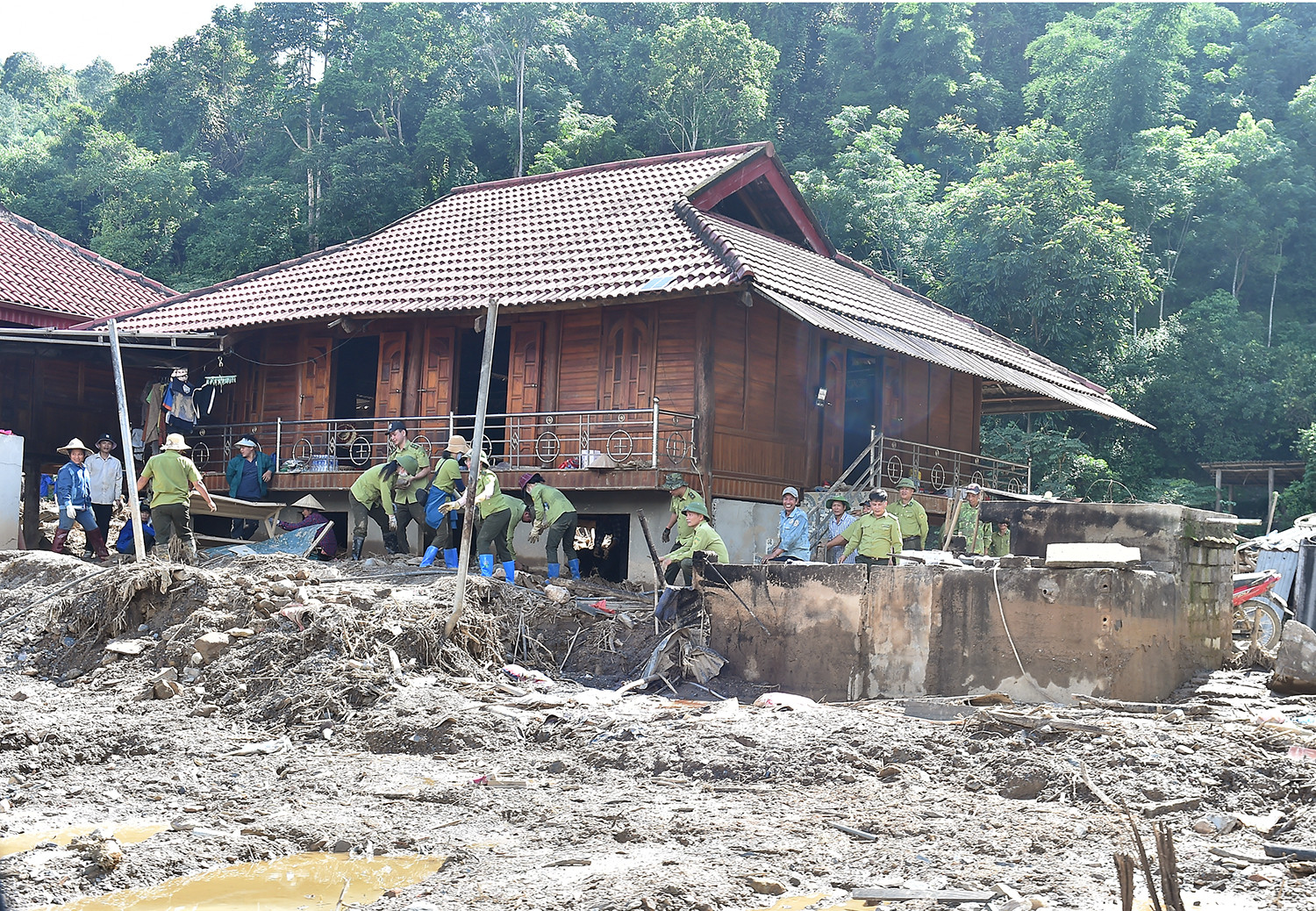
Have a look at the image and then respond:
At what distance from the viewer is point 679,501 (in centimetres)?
1348

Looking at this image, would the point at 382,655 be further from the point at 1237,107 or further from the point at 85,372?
the point at 1237,107

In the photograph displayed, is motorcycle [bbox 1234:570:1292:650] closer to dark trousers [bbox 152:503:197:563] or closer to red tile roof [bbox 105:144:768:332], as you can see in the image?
red tile roof [bbox 105:144:768:332]

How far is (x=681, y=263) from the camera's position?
50.9 feet

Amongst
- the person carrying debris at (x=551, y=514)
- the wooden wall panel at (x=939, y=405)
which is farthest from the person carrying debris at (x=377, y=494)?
the wooden wall panel at (x=939, y=405)

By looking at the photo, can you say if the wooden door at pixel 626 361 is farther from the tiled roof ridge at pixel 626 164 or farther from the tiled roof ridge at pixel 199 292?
the tiled roof ridge at pixel 199 292

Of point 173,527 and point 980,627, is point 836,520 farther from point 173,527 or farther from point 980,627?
point 173,527

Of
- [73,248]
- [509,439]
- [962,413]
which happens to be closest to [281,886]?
[509,439]

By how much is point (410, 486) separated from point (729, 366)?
4360 millimetres

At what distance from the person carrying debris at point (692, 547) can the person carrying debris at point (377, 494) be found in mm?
3834

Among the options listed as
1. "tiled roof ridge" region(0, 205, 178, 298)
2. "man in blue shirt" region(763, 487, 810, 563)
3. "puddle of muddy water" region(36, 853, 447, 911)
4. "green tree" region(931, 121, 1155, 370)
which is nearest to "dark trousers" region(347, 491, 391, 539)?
"man in blue shirt" region(763, 487, 810, 563)

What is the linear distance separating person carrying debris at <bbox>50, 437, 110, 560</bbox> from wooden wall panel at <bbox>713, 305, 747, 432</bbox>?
25.4 feet

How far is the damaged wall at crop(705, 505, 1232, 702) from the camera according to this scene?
1009 cm

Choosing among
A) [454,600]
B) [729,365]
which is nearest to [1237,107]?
[729,365]

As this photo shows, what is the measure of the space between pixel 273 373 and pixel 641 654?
31.2ft
